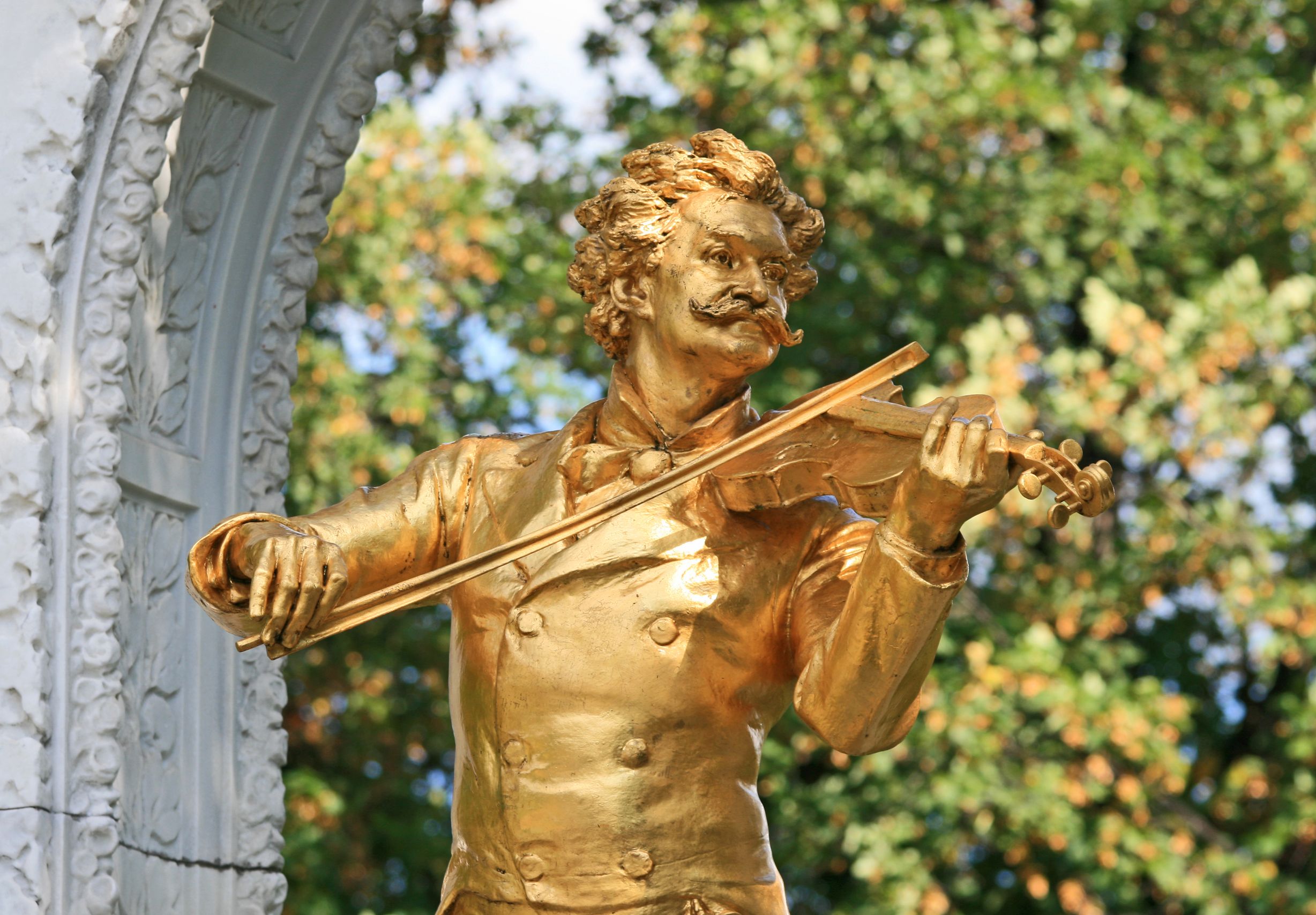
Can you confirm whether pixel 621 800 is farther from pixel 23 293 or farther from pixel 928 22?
pixel 928 22

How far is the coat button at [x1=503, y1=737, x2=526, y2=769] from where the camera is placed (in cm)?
349

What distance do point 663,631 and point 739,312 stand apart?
51cm

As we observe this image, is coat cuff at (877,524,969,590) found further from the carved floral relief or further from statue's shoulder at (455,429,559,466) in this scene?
the carved floral relief

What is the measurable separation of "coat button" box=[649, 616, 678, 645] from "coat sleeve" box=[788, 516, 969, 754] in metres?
0.20

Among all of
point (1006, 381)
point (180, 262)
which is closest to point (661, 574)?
point (180, 262)

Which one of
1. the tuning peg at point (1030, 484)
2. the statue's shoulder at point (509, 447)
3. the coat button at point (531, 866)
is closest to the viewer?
the tuning peg at point (1030, 484)

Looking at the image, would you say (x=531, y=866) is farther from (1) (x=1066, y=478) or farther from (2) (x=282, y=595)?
(1) (x=1066, y=478)

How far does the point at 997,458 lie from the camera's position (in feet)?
10.2

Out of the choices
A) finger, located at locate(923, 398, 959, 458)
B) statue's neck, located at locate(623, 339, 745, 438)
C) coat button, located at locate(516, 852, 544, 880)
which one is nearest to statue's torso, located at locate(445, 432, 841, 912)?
coat button, located at locate(516, 852, 544, 880)

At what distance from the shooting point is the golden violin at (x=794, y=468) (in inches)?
133

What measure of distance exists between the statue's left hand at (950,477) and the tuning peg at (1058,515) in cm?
7

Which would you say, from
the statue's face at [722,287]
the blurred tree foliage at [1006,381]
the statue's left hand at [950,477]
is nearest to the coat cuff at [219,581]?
the statue's face at [722,287]

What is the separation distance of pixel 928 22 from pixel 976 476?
5.91 metres

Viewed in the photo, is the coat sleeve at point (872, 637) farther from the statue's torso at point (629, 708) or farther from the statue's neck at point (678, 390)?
the statue's neck at point (678, 390)
